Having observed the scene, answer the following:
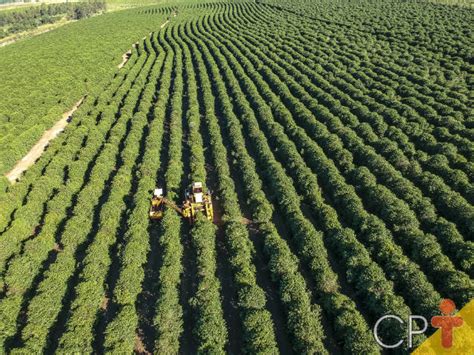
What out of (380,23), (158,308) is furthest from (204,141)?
(380,23)

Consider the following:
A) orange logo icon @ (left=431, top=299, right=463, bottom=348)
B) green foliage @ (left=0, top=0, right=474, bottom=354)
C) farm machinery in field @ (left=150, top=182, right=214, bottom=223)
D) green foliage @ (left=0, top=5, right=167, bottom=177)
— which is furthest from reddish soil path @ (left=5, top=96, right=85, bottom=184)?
orange logo icon @ (left=431, top=299, right=463, bottom=348)

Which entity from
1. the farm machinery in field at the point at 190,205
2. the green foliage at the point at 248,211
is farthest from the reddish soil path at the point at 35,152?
the farm machinery in field at the point at 190,205

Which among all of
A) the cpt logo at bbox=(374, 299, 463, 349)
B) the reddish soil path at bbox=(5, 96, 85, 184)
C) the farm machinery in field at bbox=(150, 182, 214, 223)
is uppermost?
the farm machinery in field at bbox=(150, 182, 214, 223)

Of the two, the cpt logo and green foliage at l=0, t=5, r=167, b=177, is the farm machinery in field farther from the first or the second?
green foliage at l=0, t=5, r=167, b=177

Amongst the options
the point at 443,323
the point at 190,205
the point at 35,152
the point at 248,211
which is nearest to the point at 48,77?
the point at 35,152

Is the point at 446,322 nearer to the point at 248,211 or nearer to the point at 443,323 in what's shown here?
the point at 443,323

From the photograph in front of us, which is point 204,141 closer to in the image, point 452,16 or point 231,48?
point 231,48
